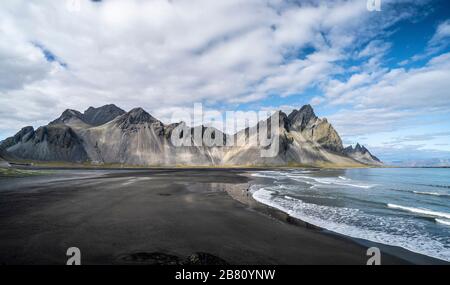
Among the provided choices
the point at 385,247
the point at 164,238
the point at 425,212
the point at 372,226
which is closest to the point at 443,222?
the point at 425,212

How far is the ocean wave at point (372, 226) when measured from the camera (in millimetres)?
13336

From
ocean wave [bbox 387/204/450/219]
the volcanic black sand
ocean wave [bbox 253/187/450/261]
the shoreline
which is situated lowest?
ocean wave [bbox 387/204/450/219]

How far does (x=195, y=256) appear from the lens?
32.9 ft

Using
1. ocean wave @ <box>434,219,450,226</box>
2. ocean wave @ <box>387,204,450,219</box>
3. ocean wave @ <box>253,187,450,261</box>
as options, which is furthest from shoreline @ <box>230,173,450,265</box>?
ocean wave @ <box>387,204,450,219</box>

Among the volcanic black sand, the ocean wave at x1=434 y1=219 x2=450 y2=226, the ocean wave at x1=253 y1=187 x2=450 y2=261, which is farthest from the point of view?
the ocean wave at x1=434 y1=219 x2=450 y2=226

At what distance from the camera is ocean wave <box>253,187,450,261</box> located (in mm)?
13336
